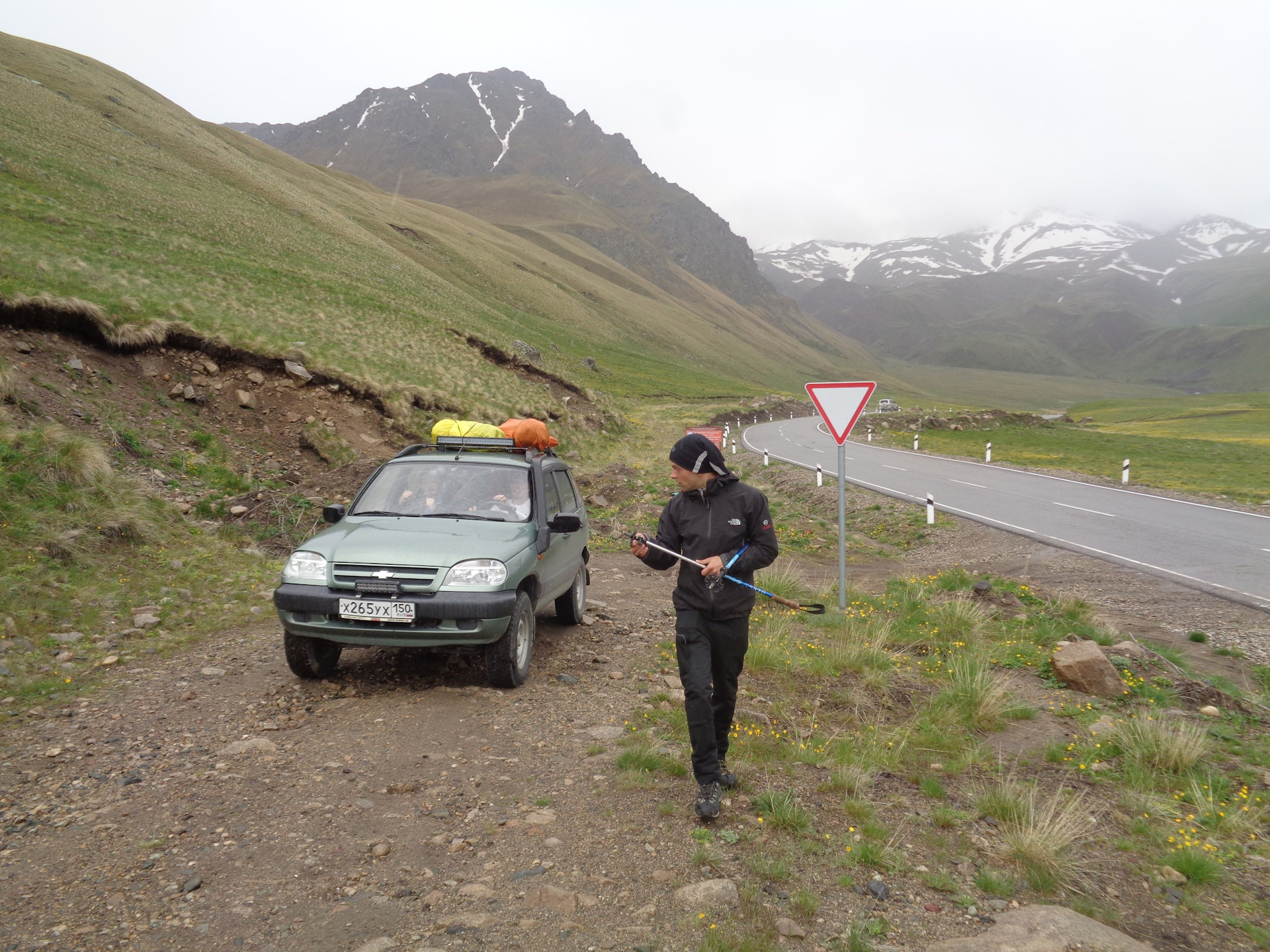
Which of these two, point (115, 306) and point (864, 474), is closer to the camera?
point (115, 306)

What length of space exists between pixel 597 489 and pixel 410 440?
14.8ft

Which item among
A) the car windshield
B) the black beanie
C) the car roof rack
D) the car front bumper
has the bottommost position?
the car front bumper

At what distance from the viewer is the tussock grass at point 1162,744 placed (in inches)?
183

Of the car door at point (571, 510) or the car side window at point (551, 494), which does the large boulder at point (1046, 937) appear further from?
the car door at point (571, 510)

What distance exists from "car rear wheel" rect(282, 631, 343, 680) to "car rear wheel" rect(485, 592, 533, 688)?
1342 mm

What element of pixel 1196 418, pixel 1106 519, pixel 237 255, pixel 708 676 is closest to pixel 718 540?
pixel 708 676

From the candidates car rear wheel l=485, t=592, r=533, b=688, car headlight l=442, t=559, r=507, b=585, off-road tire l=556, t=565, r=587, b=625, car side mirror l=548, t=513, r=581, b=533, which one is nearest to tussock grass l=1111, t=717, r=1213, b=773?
car side mirror l=548, t=513, r=581, b=533

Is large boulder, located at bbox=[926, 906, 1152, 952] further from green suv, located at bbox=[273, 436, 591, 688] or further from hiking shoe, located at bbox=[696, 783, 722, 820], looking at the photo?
green suv, located at bbox=[273, 436, 591, 688]

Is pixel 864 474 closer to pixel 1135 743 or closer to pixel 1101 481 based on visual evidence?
pixel 1101 481

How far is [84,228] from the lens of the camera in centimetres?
2117

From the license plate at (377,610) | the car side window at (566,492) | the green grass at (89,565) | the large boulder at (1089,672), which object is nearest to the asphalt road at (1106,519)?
the large boulder at (1089,672)

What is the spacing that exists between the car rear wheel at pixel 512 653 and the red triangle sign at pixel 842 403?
4.65 meters

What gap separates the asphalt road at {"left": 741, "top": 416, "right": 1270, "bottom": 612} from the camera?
10.9 metres

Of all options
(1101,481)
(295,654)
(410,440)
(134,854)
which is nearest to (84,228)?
(410,440)
